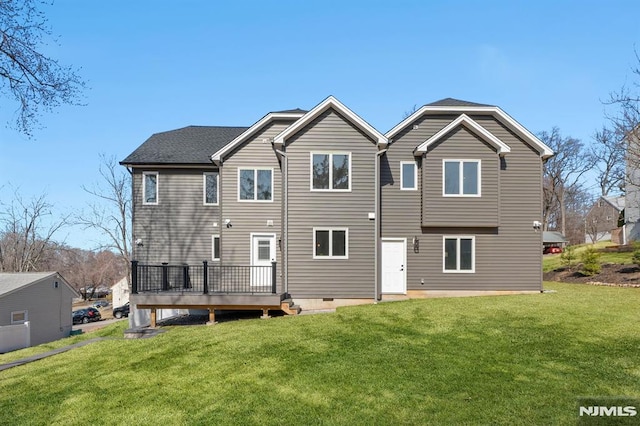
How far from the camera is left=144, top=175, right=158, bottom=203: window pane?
1684cm

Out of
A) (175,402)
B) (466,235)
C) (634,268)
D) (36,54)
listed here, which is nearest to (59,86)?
(36,54)

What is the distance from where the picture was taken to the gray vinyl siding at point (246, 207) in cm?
1463

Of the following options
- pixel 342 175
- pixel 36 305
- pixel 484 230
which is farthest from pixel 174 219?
pixel 36 305

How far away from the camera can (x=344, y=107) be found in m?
13.2

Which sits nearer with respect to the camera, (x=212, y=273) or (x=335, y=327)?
(x=335, y=327)

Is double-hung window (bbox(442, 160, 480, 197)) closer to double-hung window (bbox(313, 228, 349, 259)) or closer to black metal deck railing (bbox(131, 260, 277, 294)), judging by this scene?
double-hung window (bbox(313, 228, 349, 259))

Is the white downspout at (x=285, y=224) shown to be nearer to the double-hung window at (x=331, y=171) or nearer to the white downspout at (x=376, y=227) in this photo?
the double-hung window at (x=331, y=171)

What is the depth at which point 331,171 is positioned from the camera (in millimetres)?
13414

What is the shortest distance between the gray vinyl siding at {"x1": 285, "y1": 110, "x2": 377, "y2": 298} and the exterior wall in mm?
20387

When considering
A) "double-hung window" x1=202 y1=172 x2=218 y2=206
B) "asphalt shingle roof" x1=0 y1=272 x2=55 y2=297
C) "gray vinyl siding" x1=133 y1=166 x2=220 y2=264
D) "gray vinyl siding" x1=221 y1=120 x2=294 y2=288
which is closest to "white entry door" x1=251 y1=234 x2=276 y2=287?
"gray vinyl siding" x1=221 y1=120 x2=294 y2=288

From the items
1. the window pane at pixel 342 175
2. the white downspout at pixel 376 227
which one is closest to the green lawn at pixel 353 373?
the white downspout at pixel 376 227

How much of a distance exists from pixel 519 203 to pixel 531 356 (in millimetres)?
9313

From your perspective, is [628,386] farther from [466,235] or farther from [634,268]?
[634,268]

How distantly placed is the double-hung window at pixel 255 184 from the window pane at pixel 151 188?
4.81m
